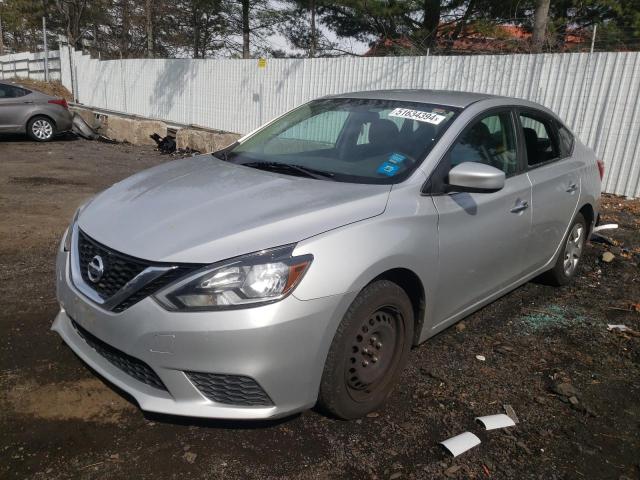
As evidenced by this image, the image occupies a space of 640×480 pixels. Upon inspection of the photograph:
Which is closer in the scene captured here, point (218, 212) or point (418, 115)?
point (218, 212)

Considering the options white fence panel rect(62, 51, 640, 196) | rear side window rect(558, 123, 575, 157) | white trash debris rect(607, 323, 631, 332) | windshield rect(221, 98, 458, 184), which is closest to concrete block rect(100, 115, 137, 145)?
white fence panel rect(62, 51, 640, 196)

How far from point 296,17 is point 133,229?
64.8ft

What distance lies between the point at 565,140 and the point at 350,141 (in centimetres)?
221

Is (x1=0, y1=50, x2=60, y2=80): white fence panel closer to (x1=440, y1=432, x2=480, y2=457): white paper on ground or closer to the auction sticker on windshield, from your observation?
the auction sticker on windshield

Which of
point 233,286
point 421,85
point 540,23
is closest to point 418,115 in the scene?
point 233,286

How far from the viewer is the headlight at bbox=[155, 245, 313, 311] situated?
2145 millimetres

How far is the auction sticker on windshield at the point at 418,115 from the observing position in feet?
10.8

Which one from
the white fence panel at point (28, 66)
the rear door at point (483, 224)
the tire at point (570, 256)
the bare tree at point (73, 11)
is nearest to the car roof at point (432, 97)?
the rear door at point (483, 224)

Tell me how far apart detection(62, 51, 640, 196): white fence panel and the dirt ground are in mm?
4952

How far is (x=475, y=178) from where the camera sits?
2830mm

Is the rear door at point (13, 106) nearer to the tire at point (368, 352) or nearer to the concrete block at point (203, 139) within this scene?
the concrete block at point (203, 139)

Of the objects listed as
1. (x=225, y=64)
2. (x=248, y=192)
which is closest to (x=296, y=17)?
(x=225, y=64)

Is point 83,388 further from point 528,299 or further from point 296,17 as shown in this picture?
point 296,17

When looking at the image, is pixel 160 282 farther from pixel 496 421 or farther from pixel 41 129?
pixel 41 129
